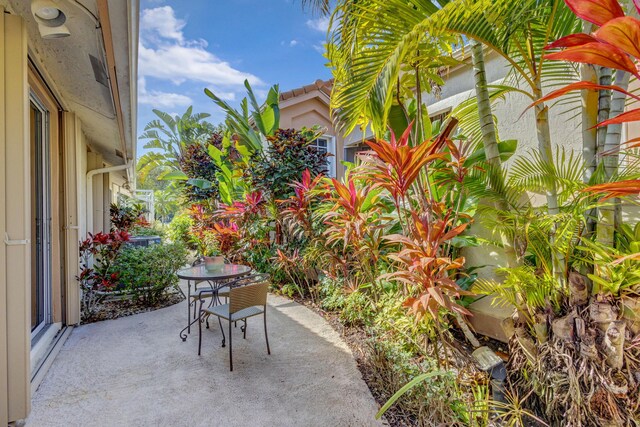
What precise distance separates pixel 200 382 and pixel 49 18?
3633 mm

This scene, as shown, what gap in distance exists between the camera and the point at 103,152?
8.48m

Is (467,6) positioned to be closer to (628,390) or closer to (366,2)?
(366,2)

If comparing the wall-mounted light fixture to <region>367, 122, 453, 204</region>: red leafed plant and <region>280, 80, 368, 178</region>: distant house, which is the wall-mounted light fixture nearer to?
<region>367, 122, 453, 204</region>: red leafed plant

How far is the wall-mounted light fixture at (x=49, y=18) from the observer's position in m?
2.38

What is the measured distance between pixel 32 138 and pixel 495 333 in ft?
22.1

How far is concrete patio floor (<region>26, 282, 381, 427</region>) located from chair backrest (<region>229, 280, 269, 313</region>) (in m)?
0.72

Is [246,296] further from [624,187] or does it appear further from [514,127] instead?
[514,127]

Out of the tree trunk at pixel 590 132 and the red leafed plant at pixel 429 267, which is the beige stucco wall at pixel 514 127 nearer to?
the tree trunk at pixel 590 132

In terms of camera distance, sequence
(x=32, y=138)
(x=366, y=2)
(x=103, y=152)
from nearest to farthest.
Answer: (x=366, y=2)
(x=32, y=138)
(x=103, y=152)

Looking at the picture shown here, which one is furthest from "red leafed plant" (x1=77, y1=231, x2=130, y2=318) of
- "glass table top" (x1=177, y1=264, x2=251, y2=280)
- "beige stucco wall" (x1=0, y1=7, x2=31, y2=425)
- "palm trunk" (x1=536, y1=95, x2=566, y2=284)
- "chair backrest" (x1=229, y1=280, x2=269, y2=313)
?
"palm trunk" (x1=536, y1=95, x2=566, y2=284)

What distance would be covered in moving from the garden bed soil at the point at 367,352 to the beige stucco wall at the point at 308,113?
610cm

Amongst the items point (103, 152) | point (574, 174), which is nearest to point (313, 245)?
point (574, 174)

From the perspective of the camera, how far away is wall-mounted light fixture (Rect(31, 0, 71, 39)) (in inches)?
93.8

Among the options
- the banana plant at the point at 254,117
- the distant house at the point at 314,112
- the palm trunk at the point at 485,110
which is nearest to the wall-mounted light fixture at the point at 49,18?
the palm trunk at the point at 485,110
